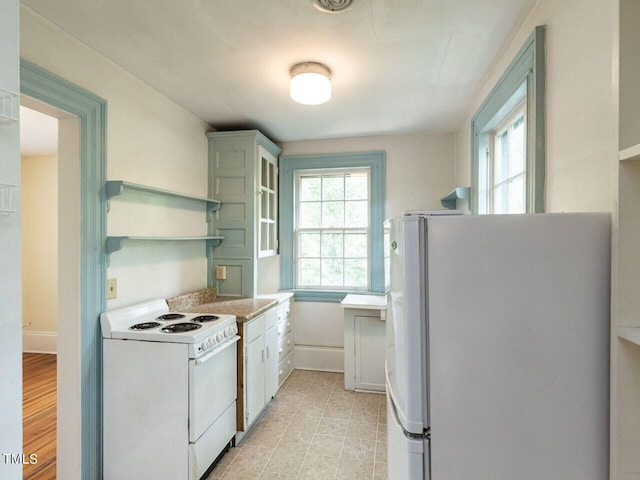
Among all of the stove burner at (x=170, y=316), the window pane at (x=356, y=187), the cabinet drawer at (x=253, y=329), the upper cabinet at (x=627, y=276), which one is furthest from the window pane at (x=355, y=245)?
the upper cabinet at (x=627, y=276)

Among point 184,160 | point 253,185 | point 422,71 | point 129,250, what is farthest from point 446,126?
point 129,250

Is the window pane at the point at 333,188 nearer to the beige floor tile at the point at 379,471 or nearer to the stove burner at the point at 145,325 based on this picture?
the stove burner at the point at 145,325

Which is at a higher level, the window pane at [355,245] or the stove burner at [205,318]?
the window pane at [355,245]

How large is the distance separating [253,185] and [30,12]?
6.07 ft

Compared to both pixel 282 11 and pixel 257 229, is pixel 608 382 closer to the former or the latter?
pixel 282 11

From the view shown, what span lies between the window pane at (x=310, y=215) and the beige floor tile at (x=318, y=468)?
2.30 m

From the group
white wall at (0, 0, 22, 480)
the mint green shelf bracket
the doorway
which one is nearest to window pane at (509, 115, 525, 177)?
the mint green shelf bracket

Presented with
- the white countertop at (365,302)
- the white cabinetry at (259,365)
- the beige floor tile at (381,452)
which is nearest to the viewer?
the beige floor tile at (381,452)

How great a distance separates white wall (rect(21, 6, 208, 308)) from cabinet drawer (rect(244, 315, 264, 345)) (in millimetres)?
721

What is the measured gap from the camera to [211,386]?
205cm

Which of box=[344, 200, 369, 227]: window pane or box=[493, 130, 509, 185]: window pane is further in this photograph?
box=[344, 200, 369, 227]: window pane

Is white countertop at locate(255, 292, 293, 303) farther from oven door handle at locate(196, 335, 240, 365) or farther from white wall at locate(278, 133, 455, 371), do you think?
oven door handle at locate(196, 335, 240, 365)

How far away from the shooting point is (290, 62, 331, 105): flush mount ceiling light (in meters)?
2.12

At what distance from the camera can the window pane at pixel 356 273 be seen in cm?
374
